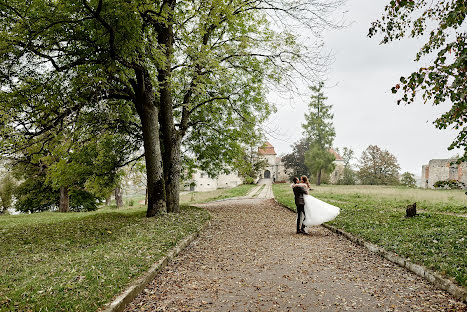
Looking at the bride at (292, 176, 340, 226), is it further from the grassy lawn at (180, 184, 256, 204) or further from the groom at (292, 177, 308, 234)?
the grassy lawn at (180, 184, 256, 204)

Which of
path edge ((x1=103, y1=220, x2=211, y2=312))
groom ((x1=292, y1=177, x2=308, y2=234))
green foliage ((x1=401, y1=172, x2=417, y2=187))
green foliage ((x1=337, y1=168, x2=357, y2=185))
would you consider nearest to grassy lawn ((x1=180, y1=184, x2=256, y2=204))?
groom ((x1=292, y1=177, x2=308, y2=234))

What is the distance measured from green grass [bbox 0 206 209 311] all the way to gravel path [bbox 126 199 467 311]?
1.69 feet

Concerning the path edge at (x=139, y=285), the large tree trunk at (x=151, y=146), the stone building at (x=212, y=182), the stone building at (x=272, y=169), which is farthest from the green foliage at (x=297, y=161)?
the path edge at (x=139, y=285)

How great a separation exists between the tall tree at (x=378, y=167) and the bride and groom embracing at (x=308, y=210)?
46.3 meters

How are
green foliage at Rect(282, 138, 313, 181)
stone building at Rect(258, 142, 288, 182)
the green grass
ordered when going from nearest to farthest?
the green grass, green foliage at Rect(282, 138, 313, 181), stone building at Rect(258, 142, 288, 182)

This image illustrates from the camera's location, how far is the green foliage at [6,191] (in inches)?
1222

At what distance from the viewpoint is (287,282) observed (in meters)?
5.03

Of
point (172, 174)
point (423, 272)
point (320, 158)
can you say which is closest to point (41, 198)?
point (172, 174)

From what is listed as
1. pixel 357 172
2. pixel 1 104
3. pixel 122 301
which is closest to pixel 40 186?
pixel 1 104

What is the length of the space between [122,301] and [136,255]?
6.09 feet

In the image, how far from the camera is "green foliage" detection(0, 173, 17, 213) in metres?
31.0

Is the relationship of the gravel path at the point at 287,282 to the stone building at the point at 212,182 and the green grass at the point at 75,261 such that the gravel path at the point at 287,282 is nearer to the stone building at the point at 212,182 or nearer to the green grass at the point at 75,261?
the green grass at the point at 75,261

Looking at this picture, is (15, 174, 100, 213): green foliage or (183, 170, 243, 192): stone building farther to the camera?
(183, 170, 243, 192): stone building

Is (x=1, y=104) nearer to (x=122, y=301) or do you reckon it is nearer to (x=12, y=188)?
(x=122, y=301)
